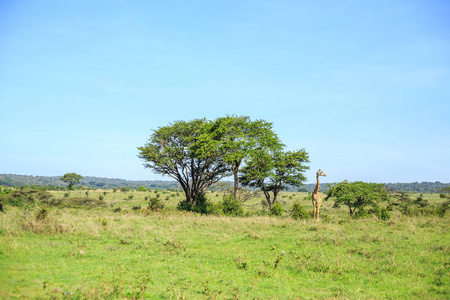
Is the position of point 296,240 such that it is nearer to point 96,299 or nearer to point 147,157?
point 96,299

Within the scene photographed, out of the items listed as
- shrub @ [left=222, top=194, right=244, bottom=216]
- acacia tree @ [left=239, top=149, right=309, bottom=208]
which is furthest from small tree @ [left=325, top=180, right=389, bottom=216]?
shrub @ [left=222, top=194, right=244, bottom=216]

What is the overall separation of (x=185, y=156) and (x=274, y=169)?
10607 millimetres

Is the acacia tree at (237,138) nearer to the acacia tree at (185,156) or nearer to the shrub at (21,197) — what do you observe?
the acacia tree at (185,156)

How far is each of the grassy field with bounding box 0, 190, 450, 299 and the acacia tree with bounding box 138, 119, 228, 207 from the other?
14.1 meters

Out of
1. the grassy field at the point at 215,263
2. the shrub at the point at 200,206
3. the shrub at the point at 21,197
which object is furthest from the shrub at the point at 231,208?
the shrub at the point at 21,197

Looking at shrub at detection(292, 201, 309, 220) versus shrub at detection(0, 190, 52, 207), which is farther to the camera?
shrub at detection(0, 190, 52, 207)

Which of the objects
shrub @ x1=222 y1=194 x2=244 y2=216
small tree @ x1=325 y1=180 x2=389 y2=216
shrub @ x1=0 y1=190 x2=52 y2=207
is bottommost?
shrub @ x1=0 y1=190 x2=52 y2=207

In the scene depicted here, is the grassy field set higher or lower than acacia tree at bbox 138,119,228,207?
lower

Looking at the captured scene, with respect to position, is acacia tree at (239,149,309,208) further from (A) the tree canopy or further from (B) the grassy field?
(B) the grassy field

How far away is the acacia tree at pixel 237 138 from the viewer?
2920cm

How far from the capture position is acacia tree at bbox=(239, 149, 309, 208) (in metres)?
32.3

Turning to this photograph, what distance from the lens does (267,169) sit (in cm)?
3250

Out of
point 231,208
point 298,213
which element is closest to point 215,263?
point 298,213

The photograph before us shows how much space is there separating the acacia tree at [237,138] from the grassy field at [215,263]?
12.7 m
